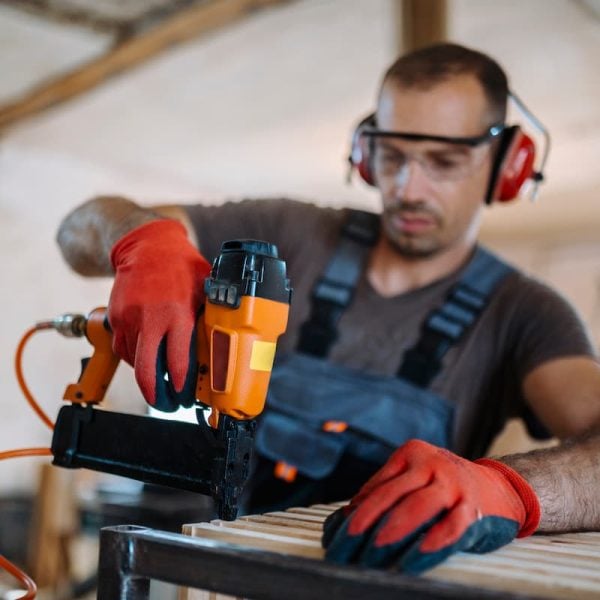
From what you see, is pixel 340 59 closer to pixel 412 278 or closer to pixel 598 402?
pixel 412 278

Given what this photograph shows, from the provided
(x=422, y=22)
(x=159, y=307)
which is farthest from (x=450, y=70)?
(x=422, y=22)

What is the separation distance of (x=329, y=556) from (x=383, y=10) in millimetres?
3345

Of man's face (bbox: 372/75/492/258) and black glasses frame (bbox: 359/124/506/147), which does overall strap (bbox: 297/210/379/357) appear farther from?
black glasses frame (bbox: 359/124/506/147)

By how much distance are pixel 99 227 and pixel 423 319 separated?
752 mm

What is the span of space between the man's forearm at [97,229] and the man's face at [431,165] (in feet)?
1.78

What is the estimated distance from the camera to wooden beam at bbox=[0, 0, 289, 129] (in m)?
3.95

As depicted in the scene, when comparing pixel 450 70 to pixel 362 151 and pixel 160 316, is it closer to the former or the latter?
pixel 362 151

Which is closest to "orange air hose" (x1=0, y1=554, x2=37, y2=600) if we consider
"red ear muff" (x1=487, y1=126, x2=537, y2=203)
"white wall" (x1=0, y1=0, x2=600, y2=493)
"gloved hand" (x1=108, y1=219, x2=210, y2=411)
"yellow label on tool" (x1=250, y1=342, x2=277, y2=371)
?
"gloved hand" (x1=108, y1=219, x2=210, y2=411)

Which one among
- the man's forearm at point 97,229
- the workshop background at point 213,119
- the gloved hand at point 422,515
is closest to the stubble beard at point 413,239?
the man's forearm at point 97,229

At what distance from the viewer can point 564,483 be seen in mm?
1234

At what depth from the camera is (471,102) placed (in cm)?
180

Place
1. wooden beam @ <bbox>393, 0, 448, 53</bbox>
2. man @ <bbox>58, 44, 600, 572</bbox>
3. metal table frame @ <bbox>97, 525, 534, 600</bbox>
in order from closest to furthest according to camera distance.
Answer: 1. metal table frame @ <bbox>97, 525, 534, 600</bbox>
2. man @ <bbox>58, 44, 600, 572</bbox>
3. wooden beam @ <bbox>393, 0, 448, 53</bbox>

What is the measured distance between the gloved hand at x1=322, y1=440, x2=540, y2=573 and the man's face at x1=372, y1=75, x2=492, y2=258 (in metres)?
0.93

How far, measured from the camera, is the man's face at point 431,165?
5.85 ft
